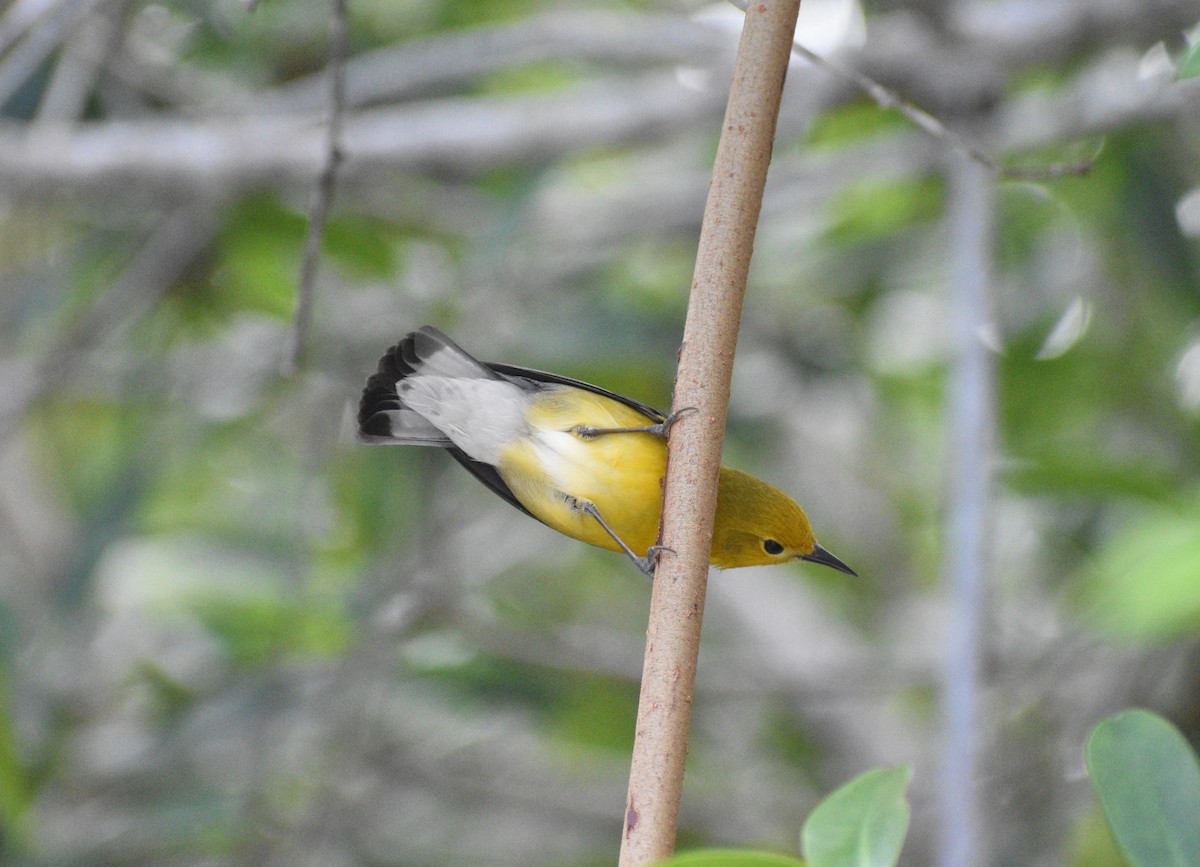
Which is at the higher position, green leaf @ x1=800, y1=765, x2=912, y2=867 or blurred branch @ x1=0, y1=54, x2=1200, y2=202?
blurred branch @ x1=0, y1=54, x2=1200, y2=202

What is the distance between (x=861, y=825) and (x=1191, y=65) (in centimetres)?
79

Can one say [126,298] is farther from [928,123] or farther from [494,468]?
[928,123]

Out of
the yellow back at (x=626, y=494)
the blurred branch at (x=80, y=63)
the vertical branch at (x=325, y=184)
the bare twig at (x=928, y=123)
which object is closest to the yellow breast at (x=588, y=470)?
the yellow back at (x=626, y=494)

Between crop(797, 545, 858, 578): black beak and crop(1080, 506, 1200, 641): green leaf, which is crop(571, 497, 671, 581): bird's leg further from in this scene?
crop(1080, 506, 1200, 641): green leaf

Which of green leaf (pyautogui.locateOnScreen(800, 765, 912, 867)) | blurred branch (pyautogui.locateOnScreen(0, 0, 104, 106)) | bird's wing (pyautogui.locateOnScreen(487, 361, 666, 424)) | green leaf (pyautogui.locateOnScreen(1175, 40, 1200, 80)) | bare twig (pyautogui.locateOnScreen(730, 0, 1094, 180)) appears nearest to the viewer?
green leaf (pyautogui.locateOnScreen(800, 765, 912, 867))

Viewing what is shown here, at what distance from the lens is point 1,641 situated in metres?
3.63

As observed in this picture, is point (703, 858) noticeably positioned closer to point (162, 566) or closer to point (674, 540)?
point (674, 540)

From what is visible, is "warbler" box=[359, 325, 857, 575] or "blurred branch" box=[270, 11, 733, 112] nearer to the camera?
"warbler" box=[359, 325, 857, 575]

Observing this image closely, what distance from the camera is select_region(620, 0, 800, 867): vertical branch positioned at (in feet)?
3.56

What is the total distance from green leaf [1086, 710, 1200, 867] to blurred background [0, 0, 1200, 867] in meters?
1.73

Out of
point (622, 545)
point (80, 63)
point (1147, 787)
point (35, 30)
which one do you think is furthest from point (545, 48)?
point (1147, 787)

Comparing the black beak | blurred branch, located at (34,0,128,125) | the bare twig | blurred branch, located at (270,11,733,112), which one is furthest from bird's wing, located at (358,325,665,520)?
blurred branch, located at (34,0,128,125)

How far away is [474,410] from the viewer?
7.63 ft

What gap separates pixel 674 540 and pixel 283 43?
4.38 m
